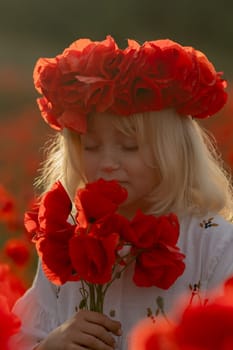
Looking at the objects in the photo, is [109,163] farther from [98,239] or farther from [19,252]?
[19,252]

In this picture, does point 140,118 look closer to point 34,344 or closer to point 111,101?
point 111,101

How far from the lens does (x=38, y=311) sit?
867 millimetres

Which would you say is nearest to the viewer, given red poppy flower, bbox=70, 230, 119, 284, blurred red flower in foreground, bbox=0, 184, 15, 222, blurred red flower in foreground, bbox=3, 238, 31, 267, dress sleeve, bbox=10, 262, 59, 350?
red poppy flower, bbox=70, 230, 119, 284

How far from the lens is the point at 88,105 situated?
2.41 ft

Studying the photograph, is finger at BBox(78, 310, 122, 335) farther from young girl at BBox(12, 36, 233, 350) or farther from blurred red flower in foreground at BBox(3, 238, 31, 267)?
blurred red flower in foreground at BBox(3, 238, 31, 267)

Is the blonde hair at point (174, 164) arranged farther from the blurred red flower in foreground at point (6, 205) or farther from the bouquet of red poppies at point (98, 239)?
the blurred red flower in foreground at point (6, 205)

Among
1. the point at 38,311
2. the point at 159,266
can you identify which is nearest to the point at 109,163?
the point at 159,266

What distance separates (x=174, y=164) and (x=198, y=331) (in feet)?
2.21

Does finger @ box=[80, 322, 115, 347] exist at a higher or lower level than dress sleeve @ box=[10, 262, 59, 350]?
lower

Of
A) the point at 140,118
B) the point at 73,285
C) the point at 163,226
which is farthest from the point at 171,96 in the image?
the point at 73,285

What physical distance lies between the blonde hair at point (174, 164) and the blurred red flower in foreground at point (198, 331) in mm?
615

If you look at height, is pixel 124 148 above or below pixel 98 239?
above

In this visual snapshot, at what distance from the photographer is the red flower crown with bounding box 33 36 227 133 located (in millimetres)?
717

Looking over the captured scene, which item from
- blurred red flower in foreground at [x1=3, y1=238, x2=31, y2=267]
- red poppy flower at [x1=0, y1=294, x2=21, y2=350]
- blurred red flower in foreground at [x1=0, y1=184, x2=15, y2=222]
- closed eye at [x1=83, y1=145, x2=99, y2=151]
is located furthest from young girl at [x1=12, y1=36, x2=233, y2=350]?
blurred red flower in foreground at [x1=0, y1=184, x2=15, y2=222]
